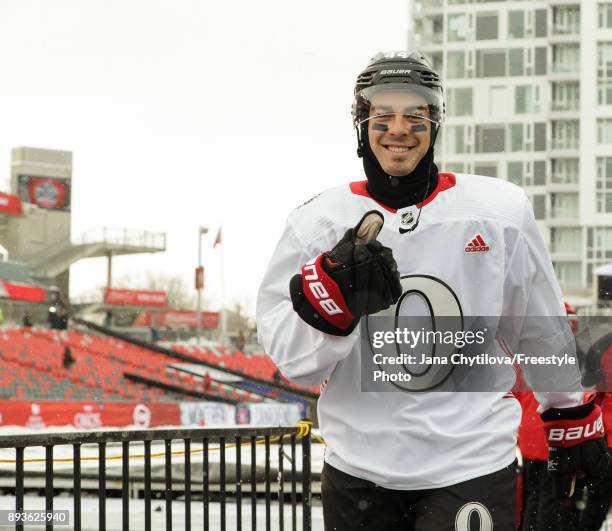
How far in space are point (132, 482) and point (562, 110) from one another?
52.8m

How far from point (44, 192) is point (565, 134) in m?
33.0

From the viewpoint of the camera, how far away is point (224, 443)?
418cm

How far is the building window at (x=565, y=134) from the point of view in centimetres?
5772

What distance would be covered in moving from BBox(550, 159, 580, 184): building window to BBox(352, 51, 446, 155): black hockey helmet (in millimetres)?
57450

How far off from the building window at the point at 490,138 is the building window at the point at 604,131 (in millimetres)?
5493

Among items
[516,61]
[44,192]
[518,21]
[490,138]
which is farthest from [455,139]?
[44,192]

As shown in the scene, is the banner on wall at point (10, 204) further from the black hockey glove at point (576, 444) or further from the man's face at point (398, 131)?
the man's face at point (398, 131)

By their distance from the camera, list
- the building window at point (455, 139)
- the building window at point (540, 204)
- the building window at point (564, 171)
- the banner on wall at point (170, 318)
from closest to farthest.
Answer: the banner on wall at point (170, 318)
the building window at point (455, 139)
the building window at point (564, 171)
the building window at point (540, 204)

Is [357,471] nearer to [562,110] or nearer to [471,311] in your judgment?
[471,311]

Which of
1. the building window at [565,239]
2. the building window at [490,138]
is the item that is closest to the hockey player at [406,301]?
the building window at [490,138]

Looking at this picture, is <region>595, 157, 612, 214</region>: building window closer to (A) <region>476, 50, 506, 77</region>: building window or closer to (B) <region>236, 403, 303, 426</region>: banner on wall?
(A) <region>476, 50, 506, 77</region>: building window

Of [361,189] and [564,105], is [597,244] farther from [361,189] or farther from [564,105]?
[361,189]

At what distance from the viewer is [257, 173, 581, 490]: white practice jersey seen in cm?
229

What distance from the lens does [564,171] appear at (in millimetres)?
58156
